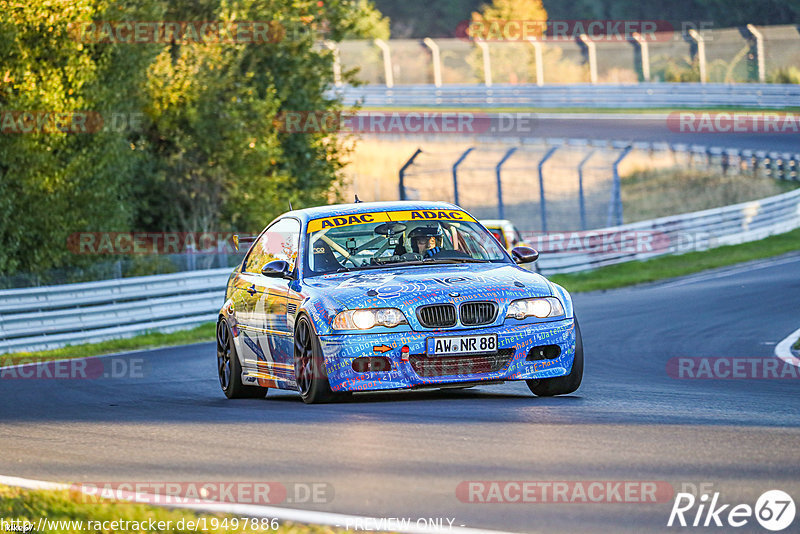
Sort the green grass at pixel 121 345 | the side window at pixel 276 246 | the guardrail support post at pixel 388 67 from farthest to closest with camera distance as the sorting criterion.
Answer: the guardrail support post at pixel 388 67 → the green grass at pixel 121 345 → the side window at pixel 276 246

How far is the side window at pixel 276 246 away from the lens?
11281 millimetres

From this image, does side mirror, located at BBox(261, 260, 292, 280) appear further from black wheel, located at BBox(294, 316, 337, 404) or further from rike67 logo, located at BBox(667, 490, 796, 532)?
rike67 logo, located at BBox(667, 490, 796, 532)

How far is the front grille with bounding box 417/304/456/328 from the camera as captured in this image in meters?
9.79

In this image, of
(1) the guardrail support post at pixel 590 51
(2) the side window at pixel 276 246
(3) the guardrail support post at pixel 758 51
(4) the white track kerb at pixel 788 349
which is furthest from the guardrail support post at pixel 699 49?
(2) the side window at pixel 276 246

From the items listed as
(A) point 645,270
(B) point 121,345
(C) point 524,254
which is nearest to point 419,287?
(C) point 524,254

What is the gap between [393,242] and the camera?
11016 millimetres

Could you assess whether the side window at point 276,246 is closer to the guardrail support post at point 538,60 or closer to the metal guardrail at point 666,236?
the metal guardrail at point 666,236

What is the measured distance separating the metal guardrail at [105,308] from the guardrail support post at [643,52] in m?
29.1

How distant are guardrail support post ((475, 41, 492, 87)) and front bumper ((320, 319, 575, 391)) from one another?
41.0 m

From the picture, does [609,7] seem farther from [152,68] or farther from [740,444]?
[740,444]

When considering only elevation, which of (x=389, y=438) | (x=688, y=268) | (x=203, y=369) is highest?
(x=389, y=438)

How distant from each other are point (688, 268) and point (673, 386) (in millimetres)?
16818

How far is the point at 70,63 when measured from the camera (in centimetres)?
2234

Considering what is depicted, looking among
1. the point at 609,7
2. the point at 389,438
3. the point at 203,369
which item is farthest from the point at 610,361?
the point at 609,7
